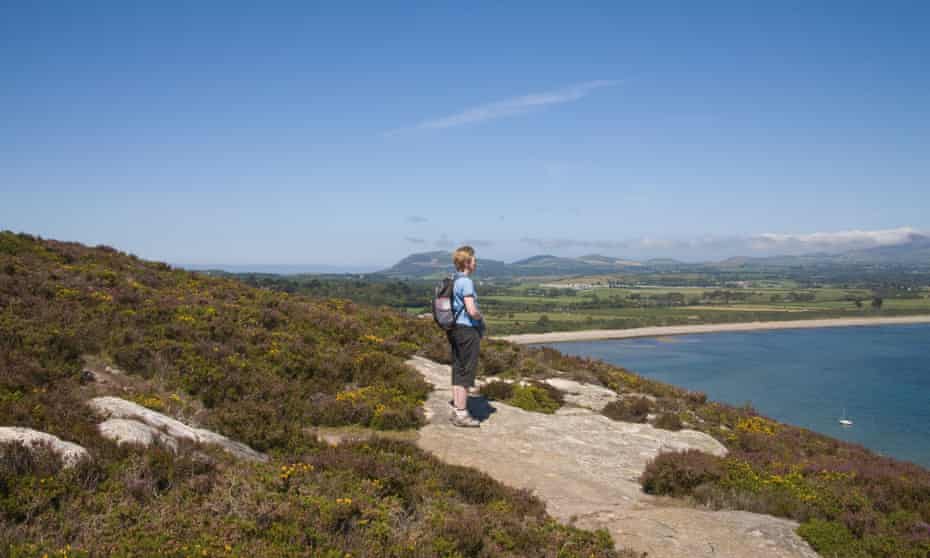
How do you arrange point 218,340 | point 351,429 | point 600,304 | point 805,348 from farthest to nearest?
point 600,304 < point 805,348 < point 218,340 < point 351,429

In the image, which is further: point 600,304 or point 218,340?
point 600,304

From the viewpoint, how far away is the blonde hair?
10203 millimetres

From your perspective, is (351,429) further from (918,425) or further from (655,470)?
(918,425)

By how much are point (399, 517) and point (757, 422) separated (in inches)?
456

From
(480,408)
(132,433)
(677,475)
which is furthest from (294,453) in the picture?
(677,475)

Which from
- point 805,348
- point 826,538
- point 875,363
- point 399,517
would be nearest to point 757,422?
point 826,538

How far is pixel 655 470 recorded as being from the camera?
8.49 m

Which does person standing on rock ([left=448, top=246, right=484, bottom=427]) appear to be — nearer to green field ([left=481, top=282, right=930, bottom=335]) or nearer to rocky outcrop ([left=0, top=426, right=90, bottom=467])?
rocky outcrop ([left=0, top=426, right=90, bottom=467])

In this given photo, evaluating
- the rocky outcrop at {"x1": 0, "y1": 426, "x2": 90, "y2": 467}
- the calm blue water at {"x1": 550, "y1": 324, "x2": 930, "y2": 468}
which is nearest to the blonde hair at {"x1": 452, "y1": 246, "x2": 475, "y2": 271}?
the rocky outcrop at {"x1": 0, "y1": 426, "x2": 90, "y2": 467}

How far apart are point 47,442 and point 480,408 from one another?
7.79 metres

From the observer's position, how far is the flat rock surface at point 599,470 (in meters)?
6.27

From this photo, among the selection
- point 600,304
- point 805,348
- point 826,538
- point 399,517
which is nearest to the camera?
point 399,517

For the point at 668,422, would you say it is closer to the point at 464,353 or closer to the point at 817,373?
the point at 464,353

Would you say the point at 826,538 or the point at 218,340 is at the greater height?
the point at 218,340
